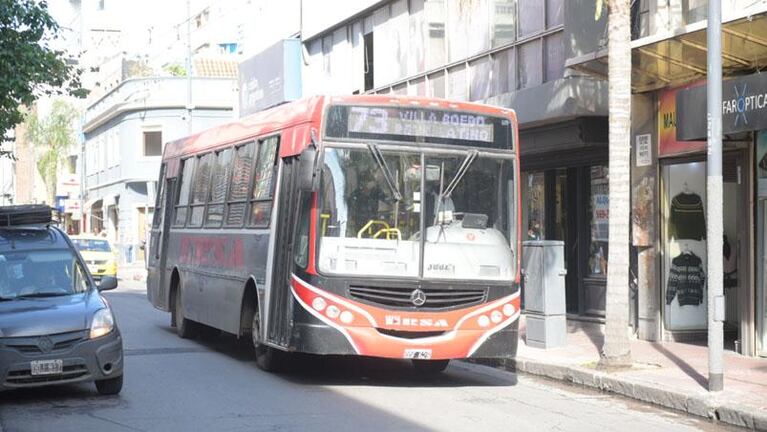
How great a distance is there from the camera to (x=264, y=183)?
12.8 m

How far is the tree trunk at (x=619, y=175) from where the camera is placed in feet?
41.6

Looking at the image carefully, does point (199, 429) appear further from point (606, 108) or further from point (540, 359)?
point (606, 108)

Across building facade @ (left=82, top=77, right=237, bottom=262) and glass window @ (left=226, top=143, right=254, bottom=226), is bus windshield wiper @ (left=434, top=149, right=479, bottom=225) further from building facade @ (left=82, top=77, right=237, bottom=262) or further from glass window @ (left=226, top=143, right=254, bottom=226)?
building facade @ (left=82, top=77, right=237, bottom=262)

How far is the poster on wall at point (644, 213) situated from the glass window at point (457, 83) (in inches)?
248

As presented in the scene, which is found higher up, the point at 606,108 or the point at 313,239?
the point at 606,108

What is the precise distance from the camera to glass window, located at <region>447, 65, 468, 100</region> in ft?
71.4

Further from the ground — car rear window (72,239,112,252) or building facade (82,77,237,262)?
building facade (82,77,237,262)

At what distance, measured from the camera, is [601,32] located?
15.7m

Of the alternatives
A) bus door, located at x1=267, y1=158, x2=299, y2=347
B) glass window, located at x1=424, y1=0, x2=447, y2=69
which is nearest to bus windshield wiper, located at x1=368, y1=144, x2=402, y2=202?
bus door, located at x1=267, y1=158, x2=299, y2=347

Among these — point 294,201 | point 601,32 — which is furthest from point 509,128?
point 601,32

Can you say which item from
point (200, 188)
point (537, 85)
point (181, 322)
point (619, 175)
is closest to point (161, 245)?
point (181, 322)

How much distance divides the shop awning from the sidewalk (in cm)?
378

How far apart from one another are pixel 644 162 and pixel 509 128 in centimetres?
478

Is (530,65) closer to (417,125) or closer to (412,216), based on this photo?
(417,125)
